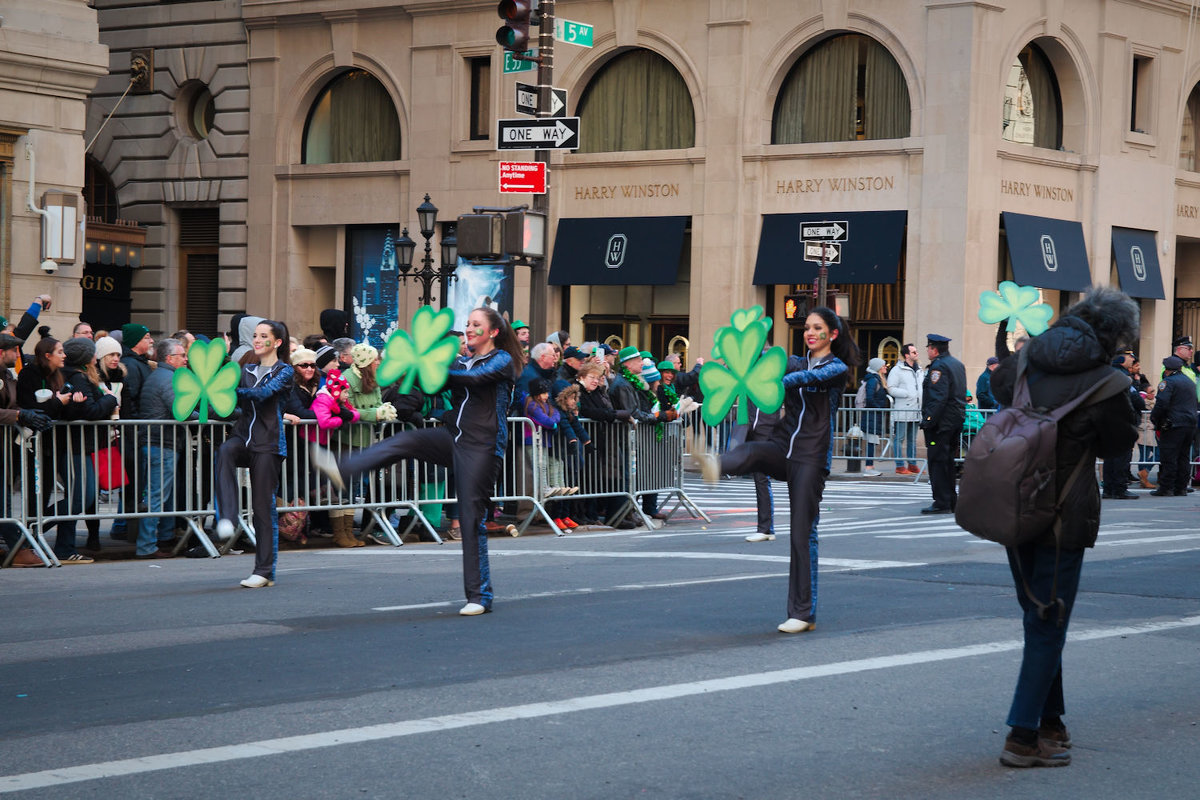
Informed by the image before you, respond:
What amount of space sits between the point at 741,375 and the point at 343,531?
6418 mm

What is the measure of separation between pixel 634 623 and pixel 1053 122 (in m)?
26.2

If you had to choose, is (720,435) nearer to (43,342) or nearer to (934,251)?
(934,251)

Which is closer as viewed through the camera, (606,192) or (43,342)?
(43,342)

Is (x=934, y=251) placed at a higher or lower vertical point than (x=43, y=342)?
higher

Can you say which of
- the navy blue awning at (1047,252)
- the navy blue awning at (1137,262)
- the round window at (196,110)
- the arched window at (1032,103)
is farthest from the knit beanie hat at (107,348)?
the round window at (196,110)

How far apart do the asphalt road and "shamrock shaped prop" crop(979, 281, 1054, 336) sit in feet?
6.03

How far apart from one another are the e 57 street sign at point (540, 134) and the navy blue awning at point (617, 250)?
15094mm

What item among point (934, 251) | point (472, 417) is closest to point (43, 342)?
point (472, 417)

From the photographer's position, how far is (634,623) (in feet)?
32.2

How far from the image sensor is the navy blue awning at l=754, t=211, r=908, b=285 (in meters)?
31.0

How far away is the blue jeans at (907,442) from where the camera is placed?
25516 millimetres

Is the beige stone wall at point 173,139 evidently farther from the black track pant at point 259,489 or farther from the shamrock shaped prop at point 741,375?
the shamrock shaped prop at point 741,375

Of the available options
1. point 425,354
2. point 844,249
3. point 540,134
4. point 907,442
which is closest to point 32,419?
point 425,354

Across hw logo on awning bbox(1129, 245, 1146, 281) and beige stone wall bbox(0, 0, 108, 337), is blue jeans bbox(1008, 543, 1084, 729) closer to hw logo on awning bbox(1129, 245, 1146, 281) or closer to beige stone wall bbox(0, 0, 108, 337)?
beige stone wall bbox(0, 0, 108, 337)
